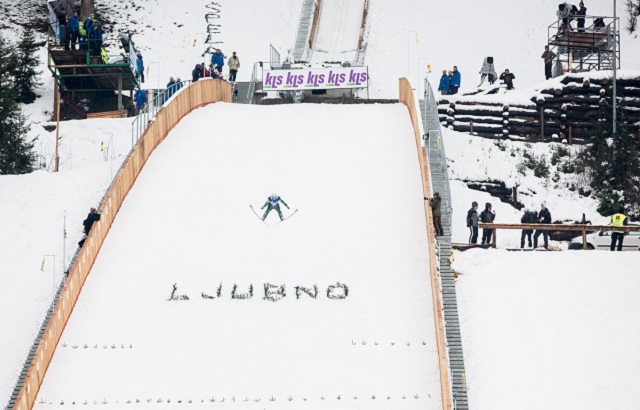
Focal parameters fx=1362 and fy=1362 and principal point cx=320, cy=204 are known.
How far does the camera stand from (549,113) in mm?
38812

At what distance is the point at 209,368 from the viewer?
22141 millimetres

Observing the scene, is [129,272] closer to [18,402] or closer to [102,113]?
[18,402]

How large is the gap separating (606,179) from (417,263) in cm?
1266

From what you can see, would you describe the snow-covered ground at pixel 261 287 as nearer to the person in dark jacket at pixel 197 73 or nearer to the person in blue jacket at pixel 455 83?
the person in dark jacket at pixel 197 73

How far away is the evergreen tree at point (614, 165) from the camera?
35031 mm

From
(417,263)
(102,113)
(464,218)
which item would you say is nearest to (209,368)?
(417,263)

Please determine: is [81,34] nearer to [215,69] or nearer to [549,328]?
[215,69]

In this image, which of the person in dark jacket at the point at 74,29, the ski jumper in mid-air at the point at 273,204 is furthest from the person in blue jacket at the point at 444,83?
the ski jumper in mid-air at the point at 273,204

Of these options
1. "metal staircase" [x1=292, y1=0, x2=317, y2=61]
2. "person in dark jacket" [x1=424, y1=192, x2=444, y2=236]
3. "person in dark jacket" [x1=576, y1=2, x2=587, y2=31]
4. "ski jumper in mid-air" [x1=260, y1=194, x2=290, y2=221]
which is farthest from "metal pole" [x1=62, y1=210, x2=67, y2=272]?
"metal staircase" [x1=292, y1=0, x2=317, y2=61]

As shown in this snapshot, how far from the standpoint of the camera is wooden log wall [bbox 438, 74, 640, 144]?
3856 cm

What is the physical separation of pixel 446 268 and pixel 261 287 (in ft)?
11.1

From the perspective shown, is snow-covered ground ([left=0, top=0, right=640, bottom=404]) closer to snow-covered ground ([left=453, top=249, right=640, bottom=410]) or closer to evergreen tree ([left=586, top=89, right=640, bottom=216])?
evergreen tree ([left=586, top=89, right=640, bottom=216])

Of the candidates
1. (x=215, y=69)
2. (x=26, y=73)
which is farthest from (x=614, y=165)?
(x=26, y=73)

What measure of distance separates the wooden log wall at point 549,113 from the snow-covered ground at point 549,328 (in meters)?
12.2
